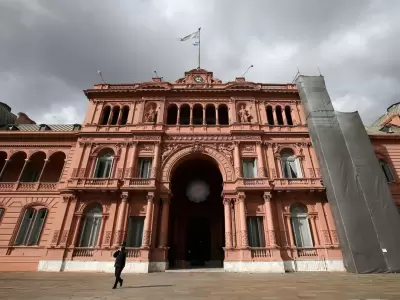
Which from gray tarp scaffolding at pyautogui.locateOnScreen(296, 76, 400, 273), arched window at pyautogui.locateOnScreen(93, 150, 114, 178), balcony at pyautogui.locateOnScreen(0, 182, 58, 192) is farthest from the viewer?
arched window at pyautogui.locateOnScreen(93, 150, 114, 178)

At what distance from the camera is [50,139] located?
22672 mm

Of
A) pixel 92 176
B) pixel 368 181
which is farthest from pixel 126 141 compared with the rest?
pixel 368 181

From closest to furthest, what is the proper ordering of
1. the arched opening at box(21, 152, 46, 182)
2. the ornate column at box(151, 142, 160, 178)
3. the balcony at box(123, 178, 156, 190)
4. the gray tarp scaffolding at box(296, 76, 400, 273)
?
the gray tarp scaffolding at box(296, 76, 400, 273) < the balcony at box(123, 178, 156, 190) < the ornate column at box(151, 142, 160, 178) < the arched opening at box(21, 152, 46, 182)

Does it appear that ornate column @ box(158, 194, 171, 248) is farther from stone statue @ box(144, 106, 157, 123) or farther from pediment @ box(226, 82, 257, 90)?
pediment @ box(226, 82, 257, 90)

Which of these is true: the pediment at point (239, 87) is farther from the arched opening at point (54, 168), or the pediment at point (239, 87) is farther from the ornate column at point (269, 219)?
the arched opening at point (54, 168)

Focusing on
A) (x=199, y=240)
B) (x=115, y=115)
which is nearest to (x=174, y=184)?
(x=199, y=240)

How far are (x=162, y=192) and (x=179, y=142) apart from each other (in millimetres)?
5129

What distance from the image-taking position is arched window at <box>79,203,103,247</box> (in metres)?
17.7

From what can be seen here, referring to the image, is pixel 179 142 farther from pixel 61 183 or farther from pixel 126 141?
pixel 61 183

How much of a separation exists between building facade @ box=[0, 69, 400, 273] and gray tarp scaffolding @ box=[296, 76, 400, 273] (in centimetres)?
150

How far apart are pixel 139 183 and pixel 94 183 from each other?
386cm

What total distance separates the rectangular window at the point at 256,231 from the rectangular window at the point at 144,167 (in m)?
9.67

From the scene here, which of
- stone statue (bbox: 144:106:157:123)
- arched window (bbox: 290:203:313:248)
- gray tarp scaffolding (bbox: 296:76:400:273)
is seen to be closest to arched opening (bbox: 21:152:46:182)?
stone statue (bbox: 144:106:157:123)

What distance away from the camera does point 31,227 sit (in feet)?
61.7
